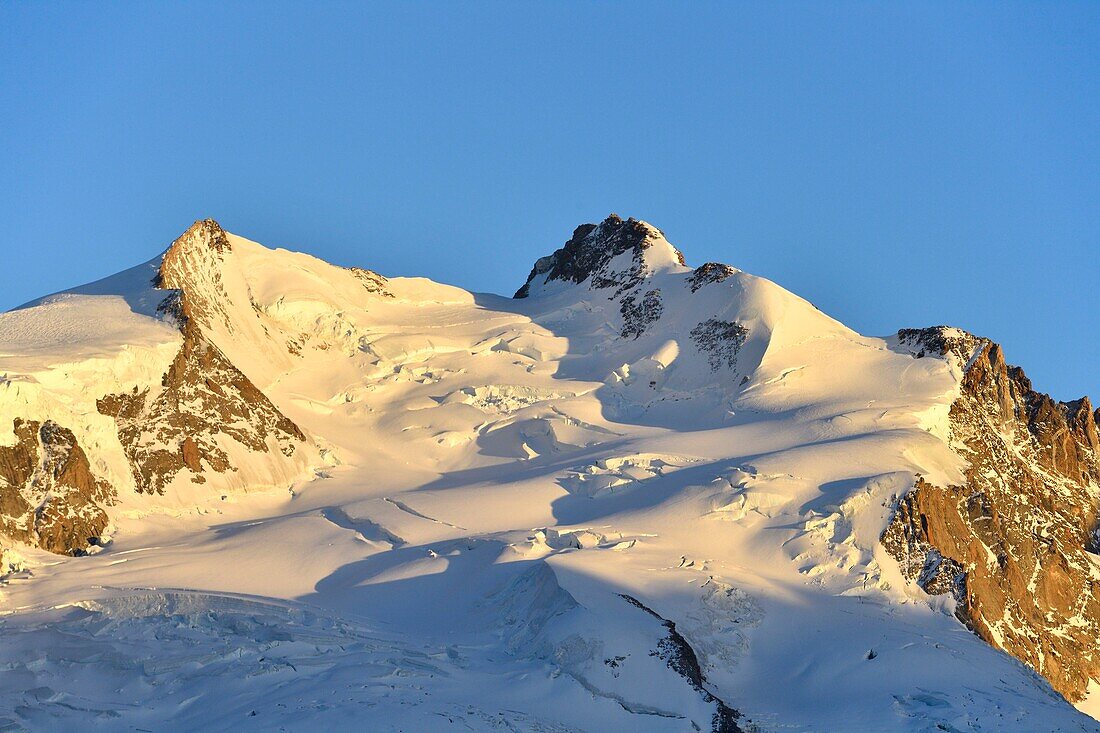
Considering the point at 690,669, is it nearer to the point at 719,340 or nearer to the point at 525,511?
the point at 525,511

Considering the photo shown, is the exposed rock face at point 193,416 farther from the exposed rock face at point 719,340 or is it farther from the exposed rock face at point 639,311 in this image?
the exposed rock face at point 719,340

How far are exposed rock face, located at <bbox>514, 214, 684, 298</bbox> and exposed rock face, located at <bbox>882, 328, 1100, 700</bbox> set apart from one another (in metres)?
28.6

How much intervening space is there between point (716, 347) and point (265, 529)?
42924 millimetres

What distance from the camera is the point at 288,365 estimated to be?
121 meters

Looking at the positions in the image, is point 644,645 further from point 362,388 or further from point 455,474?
point 362,388

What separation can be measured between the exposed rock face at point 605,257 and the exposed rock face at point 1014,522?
28.6 metres

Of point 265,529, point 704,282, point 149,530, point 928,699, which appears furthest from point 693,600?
point 704,282

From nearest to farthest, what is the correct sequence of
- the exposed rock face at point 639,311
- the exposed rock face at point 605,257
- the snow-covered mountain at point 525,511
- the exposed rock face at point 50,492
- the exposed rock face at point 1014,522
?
1. the snow-covered mountain at point 525,511
2. the exposed rock face at point 50,492
3. the exposed rock face at point 1014,522
4. the exposed rock face at point 639,311
5. the exposed rock face at point 605,257

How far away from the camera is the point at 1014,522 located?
102750 millimetres

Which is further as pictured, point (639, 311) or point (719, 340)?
point (639, 311)

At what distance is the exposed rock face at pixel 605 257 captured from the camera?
140125mm

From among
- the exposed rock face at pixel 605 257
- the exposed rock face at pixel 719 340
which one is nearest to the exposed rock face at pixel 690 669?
the exposed rock face at pixel 719 340

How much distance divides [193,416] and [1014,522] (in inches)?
2139

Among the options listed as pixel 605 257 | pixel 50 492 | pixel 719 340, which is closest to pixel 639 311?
pixel 719 340
